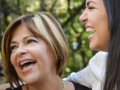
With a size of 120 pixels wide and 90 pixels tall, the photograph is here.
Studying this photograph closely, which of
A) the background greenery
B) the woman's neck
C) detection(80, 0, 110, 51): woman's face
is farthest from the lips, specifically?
the background greenery

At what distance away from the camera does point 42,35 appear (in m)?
1.34

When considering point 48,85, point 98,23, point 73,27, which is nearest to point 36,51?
point 48,85

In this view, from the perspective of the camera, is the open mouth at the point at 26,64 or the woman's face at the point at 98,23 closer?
the woman's face at the point at 98,23

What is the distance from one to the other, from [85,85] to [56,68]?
1.09 ft

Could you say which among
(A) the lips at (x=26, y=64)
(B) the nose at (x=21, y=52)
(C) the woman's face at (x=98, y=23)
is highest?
(C) the woman's face at (x=98, y=23)

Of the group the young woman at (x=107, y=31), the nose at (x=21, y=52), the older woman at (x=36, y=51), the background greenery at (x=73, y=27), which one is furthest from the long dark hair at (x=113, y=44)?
the background greenery at (x=73, y=27)

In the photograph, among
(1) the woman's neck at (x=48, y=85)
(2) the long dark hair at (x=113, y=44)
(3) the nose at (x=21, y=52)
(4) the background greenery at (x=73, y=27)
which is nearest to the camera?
(2) the long dark hair at (x=113, y=44)

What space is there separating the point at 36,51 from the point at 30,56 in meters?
0.06

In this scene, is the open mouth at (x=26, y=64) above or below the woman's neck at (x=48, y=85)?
above

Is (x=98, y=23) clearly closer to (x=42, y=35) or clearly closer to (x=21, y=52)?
(x=42, y=35)

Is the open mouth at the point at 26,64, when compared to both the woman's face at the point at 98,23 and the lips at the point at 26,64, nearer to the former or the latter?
the lips at the point at 26,64

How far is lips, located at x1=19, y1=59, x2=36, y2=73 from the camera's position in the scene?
1.31 metres

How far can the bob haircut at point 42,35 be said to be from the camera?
4.47 ft

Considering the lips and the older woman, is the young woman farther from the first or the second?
the lips
